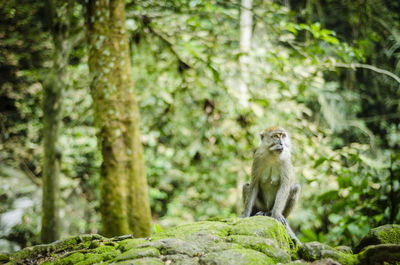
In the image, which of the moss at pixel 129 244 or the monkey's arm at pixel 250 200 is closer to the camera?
the moss at pixel 129 244

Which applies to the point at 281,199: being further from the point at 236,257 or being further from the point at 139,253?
the point at 139,253

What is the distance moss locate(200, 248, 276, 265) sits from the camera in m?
1.96

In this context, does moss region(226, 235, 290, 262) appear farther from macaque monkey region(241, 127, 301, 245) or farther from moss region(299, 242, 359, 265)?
macaque monkey region(241, 127, 301, 245)

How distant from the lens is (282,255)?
84.0 inches

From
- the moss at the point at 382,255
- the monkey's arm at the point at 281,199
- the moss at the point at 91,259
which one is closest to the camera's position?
the moss at the point at 382,255

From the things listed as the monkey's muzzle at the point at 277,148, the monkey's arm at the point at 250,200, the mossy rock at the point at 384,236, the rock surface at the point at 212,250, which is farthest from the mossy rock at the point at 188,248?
the monkey's muzzle at the point at 277,148

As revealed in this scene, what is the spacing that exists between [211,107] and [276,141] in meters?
3.40

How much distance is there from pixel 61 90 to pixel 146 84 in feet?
11.6

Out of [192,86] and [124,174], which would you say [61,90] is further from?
[192,86]

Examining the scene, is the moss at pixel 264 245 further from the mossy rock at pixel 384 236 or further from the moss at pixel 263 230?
the mossy rock at pixel 384 236

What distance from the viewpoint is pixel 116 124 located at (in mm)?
3672

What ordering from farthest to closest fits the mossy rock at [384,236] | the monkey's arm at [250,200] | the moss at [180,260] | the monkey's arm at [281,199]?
the monkey's arm at [250,200]
the monkey's arm at [281,199]
the mossy rock at [384,236]
the moss at [180,260]

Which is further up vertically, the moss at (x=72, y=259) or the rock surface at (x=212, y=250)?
the rock surface at (x=212, y=250)

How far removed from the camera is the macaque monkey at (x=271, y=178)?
330 cm
